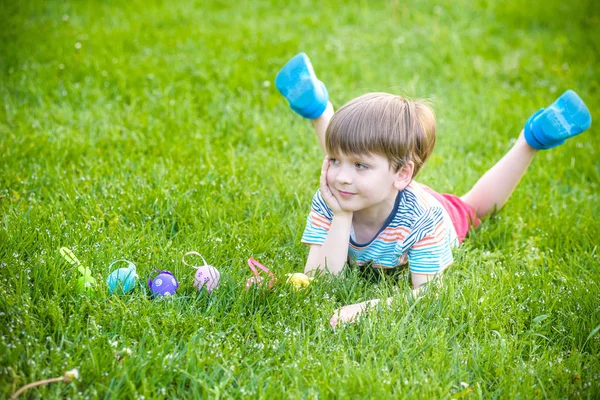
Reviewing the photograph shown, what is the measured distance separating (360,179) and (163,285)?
40.0 inches

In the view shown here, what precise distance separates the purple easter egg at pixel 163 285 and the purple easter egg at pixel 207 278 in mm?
99

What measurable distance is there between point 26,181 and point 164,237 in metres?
1.09

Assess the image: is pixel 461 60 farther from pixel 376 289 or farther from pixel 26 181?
pixel 26 181

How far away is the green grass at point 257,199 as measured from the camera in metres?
2.44

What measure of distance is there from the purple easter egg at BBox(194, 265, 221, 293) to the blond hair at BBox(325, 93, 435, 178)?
785mm

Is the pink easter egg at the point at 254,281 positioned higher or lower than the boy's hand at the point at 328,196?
lower

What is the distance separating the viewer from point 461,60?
6.20 metres

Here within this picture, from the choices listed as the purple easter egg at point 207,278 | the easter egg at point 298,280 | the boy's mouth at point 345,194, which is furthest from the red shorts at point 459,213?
the purple easter egg at point 207,278

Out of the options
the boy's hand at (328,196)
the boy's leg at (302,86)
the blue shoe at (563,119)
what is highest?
the boy's leg at (302,86)

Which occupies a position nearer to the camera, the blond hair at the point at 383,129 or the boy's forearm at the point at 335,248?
the blond hair at the point at 383,129

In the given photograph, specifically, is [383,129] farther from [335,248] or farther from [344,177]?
[335,248]

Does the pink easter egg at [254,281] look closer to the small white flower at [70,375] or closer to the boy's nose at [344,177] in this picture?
the boy's nose at [344,177]

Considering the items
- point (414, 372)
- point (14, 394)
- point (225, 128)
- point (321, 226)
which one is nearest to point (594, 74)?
A: point (225, 128)

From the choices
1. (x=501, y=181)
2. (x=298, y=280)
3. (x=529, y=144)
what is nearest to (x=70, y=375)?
(x=298, y=280)
